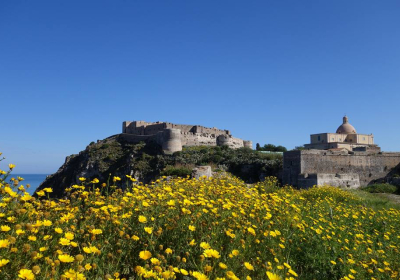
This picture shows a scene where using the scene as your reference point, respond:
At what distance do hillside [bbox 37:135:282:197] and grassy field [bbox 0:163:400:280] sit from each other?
28403 mm

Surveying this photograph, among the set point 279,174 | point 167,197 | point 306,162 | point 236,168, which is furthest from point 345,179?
point 167,197

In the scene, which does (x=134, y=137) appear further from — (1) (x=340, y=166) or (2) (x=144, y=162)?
(1) (x=340, y=166)

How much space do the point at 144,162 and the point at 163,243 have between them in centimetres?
4330

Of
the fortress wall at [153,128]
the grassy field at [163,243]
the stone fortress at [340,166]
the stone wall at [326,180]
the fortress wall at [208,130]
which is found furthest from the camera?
the fortress wall at [208,130]

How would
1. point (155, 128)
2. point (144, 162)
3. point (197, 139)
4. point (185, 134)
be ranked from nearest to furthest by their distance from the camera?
1. point (144, 162)
2. point (185, 134)
3. point (197, 139)
4. point (155, 128)

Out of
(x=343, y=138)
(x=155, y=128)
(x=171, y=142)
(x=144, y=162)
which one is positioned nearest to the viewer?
(x=144, y=162)

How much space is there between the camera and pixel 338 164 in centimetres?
2412

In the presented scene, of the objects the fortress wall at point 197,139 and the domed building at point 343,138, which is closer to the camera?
the domed building at point 343,138

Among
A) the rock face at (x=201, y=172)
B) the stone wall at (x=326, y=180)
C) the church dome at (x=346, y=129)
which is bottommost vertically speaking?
the stone wall at (x=326, y=180)

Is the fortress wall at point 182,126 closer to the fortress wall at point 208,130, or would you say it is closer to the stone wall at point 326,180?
the fortress wall at point 208,130

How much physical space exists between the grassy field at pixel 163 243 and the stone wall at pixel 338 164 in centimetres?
1885

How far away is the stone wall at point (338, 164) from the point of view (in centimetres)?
2316

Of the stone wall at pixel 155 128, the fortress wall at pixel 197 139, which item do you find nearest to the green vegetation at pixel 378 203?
the fortress wall at pixel 197 139

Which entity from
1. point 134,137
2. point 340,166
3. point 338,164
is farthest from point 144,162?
point 340,166
